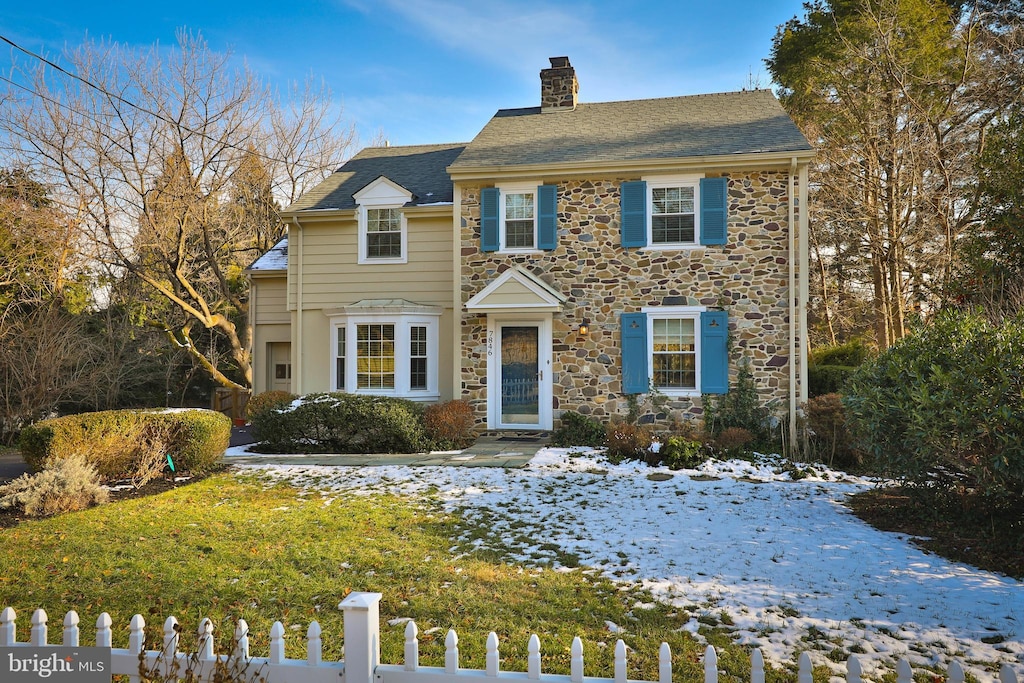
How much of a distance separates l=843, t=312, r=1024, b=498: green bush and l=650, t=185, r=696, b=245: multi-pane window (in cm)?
579

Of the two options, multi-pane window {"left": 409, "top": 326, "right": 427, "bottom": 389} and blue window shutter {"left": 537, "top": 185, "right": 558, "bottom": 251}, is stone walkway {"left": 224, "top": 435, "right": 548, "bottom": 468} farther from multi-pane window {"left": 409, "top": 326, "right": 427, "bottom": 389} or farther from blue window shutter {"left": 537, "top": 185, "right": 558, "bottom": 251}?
blue window shutter {"left": 537, "top": 185, "right": 558, "bottom": 251}

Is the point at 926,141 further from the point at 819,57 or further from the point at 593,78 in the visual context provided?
the point at 593,78

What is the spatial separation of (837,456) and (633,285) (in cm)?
→ 460

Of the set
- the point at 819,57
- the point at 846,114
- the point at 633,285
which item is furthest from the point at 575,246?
the point at 819,57

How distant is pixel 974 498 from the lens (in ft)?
21.6

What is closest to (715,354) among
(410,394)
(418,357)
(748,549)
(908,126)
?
(418,357)

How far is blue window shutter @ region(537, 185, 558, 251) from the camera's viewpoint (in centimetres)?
1279

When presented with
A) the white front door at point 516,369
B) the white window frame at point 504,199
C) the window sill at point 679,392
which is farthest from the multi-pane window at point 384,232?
the window sill at point 679,392

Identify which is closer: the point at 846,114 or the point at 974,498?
the point at 974,498

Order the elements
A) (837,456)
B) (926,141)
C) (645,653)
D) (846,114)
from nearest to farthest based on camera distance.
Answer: (645,653)
(837,456)
(926,141)
(846,114)

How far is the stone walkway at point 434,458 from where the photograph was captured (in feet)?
32.8

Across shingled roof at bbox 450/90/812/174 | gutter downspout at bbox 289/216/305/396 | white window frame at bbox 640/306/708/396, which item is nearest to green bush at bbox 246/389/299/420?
gutter downspout at bbox 289/216/305/396

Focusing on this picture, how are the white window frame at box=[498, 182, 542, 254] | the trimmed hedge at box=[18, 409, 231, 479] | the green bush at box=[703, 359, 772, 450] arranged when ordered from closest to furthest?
the trimmed hedge at box=[18, 409, 231, 479], the green bush at box=[703, 359, 772, 450], the white window frame at box=[498, 182, 542, 254]

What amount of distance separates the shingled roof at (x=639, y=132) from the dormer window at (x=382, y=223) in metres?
1.79
